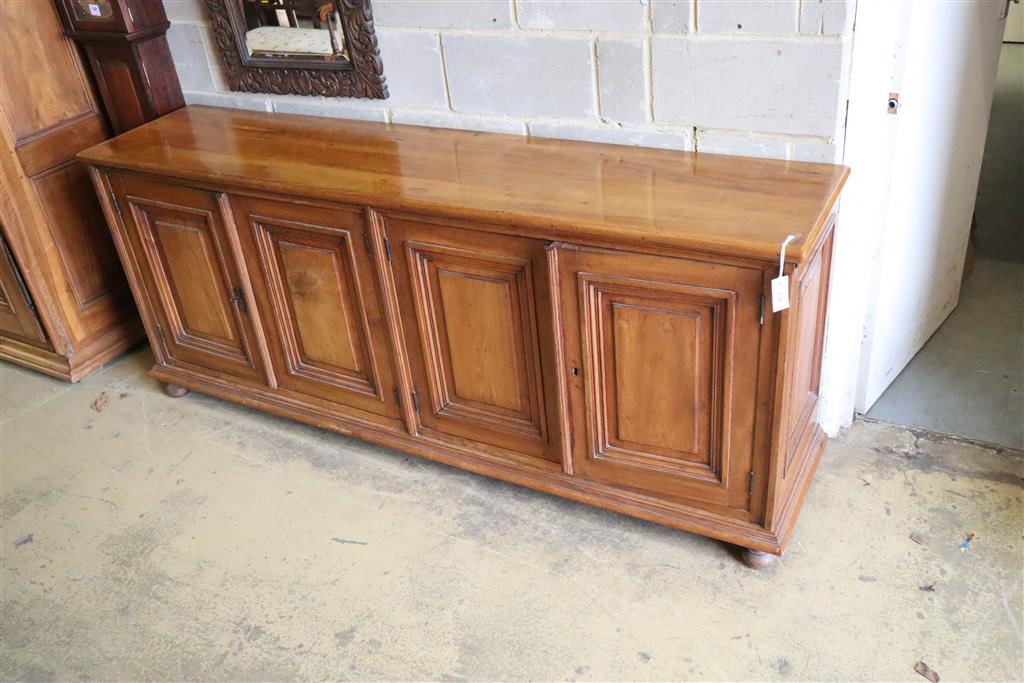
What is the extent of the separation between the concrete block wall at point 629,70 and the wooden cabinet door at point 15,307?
1.28 meters

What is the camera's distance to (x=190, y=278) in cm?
260

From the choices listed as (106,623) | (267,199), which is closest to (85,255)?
(267,199)

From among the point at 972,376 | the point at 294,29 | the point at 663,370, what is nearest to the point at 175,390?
the point at 294,29

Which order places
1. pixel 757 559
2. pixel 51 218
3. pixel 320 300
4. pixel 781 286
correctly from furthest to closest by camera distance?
Answer: pixel 51 218 < pixel 320 300 < pixel 757 559 < pixel 781 286

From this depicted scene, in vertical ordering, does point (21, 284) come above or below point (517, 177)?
below

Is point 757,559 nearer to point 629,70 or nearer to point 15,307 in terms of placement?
point 629,70

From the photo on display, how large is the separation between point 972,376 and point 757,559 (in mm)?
1097

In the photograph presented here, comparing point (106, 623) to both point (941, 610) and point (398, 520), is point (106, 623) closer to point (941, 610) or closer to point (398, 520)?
point (398, 520)

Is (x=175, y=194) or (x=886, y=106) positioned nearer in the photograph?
(x=886, y=106)

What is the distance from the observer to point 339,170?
2.22 m

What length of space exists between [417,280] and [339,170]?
1.19 feet

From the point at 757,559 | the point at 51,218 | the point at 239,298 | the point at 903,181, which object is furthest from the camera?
the point at 51,218

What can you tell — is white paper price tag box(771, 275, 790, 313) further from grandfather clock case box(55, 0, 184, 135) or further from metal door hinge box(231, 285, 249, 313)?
grandfather clock case box(55, 0, 184, 135)

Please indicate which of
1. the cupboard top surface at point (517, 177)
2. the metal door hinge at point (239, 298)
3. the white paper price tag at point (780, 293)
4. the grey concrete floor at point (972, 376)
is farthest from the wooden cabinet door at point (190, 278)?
the grey concrete floor at point (972, 376)
